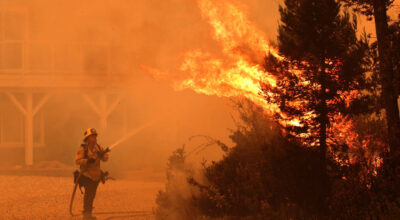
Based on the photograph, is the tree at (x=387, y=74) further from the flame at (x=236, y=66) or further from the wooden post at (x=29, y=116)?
the wooden post at (x=29, y=116)

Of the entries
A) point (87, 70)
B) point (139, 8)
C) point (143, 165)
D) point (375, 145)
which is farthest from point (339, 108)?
point (87, 70)

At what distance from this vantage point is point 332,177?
6539mm

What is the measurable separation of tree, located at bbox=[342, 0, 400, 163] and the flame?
0.52m

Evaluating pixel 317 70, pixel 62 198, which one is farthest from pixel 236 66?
pixel 62 198

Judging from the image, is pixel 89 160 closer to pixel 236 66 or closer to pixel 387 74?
pixel 236 66

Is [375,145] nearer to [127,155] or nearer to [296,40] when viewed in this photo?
A: [296,40]

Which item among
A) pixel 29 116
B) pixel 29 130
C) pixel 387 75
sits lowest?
pixel 387 75

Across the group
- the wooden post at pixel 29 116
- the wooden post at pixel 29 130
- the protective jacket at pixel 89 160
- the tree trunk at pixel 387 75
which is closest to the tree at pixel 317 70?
the tree trunk at pixel 387 75

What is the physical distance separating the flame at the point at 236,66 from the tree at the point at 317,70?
0.10 metres

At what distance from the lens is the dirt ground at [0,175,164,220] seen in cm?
872

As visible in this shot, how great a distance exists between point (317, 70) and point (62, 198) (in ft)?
21.2

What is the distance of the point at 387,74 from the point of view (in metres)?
6.92

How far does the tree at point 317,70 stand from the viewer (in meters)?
6.75

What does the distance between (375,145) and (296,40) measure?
1.83 meters
